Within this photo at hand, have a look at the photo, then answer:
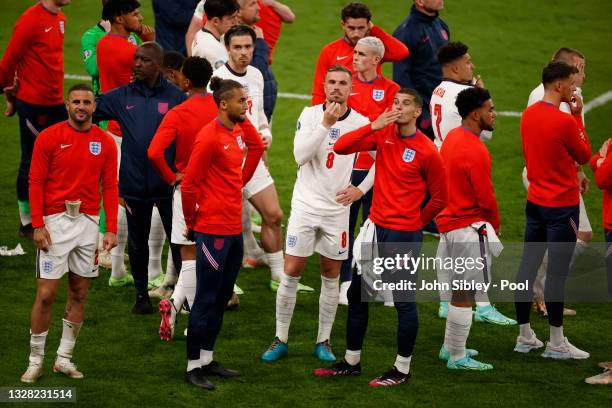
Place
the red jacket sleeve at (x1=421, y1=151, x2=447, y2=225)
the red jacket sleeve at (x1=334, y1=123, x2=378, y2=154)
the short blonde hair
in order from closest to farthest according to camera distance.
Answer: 1. the red jacket sleeve at (x1=421, y1=151, x2=447, y2=225)
2. the red jacket sleeve at (x1=334, y1=123, x2=378, y2=154)
3. the short blonde hair

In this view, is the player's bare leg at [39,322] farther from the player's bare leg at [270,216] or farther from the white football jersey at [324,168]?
the player's bare leg at [270,216]

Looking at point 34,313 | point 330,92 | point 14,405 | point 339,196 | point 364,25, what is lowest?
point 14,405

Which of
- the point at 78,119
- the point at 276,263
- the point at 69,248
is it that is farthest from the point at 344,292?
the point at 78,119

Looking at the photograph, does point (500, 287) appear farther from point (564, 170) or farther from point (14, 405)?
point (14, 405)

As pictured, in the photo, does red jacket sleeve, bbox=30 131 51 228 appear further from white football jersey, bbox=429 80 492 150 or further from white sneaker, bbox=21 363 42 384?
white football jersey, bbox=429 80 492 150

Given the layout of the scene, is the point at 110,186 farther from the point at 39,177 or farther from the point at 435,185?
the point at 435,185

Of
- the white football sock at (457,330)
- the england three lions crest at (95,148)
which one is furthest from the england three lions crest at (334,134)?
the england three lions crest at (95,148)

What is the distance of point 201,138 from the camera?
7.48m

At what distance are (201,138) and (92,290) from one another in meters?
2.82

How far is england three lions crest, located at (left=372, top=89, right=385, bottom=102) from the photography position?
942cm

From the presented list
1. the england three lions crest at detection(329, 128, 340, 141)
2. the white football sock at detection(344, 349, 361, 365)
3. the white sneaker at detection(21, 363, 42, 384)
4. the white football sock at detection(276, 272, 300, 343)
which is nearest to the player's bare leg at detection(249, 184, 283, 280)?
the white football sock at detection(276, 272, 300, 343)

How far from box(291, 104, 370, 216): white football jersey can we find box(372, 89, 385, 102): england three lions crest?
103cm

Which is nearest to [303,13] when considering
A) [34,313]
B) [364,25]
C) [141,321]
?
[364,25]

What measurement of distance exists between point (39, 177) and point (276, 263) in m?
2.95
